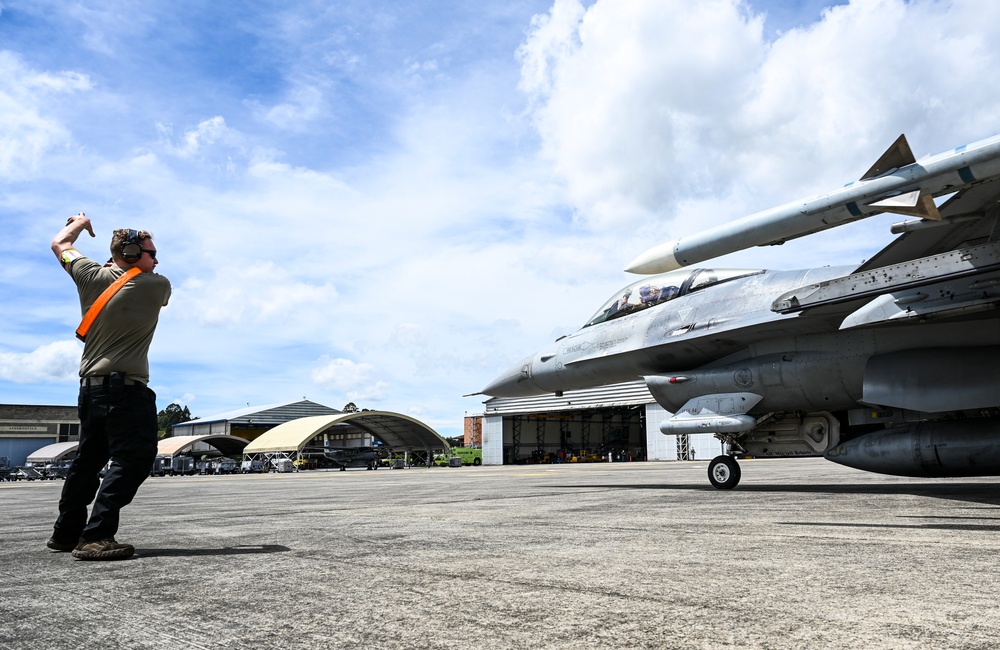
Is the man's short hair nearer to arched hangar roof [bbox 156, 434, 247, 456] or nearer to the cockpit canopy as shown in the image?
the cockpit canopy

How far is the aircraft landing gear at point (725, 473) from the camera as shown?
1129 cm

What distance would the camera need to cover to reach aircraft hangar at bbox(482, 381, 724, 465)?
2093 inches

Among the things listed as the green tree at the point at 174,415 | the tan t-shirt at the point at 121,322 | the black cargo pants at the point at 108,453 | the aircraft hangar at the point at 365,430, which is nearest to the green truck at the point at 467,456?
the aircraft hangar at the point at 365,430

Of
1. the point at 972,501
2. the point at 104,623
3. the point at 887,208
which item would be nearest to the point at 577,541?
the point at 104,623

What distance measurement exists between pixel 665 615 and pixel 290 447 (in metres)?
55.5

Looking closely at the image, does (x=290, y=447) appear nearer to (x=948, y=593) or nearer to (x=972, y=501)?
(x=972, y=501)

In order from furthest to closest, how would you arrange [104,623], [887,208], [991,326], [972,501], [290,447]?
[290,447]
[991,326]
[972,501]
[887,208]
[104,623]

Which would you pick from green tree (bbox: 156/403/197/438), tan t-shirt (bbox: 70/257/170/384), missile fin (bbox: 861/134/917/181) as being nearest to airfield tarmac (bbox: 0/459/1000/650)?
tan t-shirt (bbox: 70/257/170/384)

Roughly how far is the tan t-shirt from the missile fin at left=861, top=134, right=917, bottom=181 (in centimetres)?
700

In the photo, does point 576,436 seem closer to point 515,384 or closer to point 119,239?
point 515,384

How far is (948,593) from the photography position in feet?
9.71

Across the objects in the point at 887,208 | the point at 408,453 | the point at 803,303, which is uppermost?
the point at 887,208

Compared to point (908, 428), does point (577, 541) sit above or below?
below

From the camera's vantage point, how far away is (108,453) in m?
4.55
